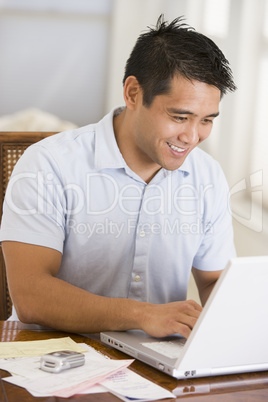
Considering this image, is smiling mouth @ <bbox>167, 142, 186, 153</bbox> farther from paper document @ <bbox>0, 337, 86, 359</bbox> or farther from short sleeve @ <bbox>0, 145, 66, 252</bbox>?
paper document @ <bbox>0, 337, 86, 359</bbox>

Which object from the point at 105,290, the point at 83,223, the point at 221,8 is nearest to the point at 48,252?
the point at 83,223

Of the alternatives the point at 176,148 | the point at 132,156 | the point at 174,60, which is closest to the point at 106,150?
the point at 132,156

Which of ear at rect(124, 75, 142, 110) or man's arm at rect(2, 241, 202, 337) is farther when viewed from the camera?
ear at rect(124, 75, 142, 110)

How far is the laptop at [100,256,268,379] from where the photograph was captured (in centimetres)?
89

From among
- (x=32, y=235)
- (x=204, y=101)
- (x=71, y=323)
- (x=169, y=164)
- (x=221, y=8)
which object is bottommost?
(x=71, y=323)

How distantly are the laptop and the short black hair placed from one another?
0.72 m

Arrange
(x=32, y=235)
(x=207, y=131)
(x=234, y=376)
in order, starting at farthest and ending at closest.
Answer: (x=207, y=131) < (x=32, y=235) < (x=234, y=376)

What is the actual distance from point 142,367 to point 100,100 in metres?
2.22

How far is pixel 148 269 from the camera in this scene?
1.68 metres

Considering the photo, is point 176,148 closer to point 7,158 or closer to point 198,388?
point 7,158

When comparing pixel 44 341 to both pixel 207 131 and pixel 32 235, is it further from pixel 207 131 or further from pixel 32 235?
pixel 207 131

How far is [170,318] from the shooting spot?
3.82ft

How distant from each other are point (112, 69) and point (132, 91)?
1492mm

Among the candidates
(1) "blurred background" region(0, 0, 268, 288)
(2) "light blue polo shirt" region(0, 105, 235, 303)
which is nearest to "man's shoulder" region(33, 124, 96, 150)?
(2) "light blue polo shirt" region(0, 105, 235, 303)
